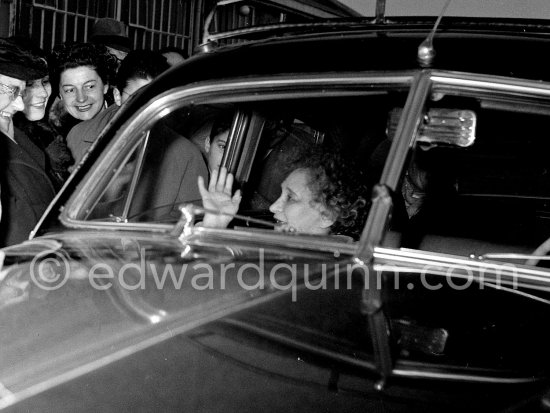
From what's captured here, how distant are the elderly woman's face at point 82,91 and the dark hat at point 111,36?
1809 mm

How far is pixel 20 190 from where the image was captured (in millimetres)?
3209

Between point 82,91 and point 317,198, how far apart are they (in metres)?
2.25

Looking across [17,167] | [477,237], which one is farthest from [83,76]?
[477,237]

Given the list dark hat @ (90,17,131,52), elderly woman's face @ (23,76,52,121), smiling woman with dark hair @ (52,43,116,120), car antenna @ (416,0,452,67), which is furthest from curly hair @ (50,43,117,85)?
car antenna @ (416,0,452,67)

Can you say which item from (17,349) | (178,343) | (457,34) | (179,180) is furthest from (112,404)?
(179,180)

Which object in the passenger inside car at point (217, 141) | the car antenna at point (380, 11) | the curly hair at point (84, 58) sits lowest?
the passenger inside car at point (217, 141)

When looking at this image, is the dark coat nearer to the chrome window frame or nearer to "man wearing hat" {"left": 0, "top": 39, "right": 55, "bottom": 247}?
"man wearing hat" {"left": 0, "top": 39, "right": 55, "bottom": 247}

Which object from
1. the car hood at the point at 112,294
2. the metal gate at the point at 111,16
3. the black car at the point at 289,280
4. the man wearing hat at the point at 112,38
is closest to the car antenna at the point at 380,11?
the black car at the point at 289,280

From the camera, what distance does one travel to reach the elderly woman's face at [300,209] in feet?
8.93

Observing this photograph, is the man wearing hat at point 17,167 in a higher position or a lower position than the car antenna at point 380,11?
lower

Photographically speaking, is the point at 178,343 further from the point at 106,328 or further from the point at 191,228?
the point at 191,228

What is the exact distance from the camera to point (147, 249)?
212cm

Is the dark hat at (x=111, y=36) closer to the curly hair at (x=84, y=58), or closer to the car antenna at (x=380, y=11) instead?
the curly hair at (x=84, y=58)

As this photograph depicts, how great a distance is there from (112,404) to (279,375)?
12.5 inches
